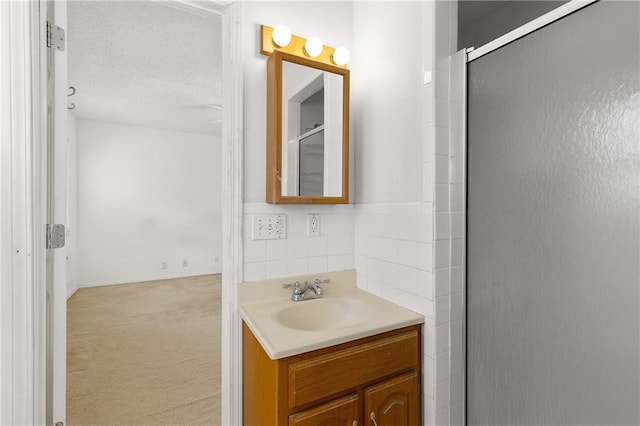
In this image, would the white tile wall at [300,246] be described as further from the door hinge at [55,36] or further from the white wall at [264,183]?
the door hinge at [55,36]

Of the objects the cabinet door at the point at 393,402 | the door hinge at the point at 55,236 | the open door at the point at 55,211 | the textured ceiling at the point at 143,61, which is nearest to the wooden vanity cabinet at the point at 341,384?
the cabinet door at the point at 393,402

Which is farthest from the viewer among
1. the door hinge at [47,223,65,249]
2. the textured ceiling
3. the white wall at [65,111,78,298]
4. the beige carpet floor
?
the white wall at [65,111,78,298]

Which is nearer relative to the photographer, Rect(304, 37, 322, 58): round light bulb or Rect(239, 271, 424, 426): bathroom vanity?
Rect(239, 271, 424, 426): bathroom vanity

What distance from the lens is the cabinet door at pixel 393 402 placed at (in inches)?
46.9

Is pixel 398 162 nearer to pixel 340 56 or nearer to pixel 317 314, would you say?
→ pixel 340 56

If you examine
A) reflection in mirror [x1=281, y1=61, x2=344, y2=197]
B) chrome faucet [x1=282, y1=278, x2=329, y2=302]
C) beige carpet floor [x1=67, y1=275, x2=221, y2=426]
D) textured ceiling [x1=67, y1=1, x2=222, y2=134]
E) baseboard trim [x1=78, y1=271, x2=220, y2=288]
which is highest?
textured ceiling [x1=67, y1=1, x2=222, y2=134]

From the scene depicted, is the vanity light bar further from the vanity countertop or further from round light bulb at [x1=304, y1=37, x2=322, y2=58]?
the vanity countertop

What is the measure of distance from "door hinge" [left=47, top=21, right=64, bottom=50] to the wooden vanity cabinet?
135cm

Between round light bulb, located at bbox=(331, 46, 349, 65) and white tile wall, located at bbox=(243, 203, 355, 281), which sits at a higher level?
round light bulb, located at bbox=(331, 46, 349, 65)

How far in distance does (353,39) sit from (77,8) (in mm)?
1807

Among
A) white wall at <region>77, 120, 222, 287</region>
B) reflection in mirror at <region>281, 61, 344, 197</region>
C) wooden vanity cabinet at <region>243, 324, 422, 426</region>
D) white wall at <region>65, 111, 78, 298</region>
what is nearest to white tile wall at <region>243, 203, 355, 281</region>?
reflection in mirror at <region>281, 61, 344, 197</region>

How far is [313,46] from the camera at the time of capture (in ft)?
5.01

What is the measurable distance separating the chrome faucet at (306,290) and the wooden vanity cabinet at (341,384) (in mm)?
268

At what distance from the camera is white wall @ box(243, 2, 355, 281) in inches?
57.3
